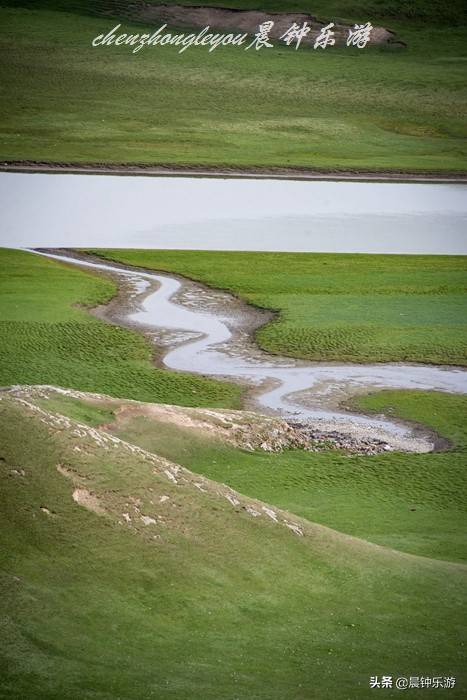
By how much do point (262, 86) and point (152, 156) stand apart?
20704 mm

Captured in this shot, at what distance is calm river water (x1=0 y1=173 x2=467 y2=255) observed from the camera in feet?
152

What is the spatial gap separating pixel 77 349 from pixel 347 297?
10918mm

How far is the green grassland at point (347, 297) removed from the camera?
31.1m

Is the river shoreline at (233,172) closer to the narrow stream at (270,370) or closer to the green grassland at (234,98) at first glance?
the green grassland at (234,98)

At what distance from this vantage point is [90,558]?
42.8 feet

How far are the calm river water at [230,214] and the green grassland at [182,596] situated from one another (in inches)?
1213

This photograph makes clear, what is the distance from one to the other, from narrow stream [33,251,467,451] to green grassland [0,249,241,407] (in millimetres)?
935

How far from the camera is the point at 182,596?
42.6 feet

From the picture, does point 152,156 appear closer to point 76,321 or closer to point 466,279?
point 466,279

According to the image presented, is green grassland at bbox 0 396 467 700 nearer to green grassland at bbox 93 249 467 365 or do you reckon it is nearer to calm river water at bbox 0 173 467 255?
green grassland at bbox 93 249 467 365

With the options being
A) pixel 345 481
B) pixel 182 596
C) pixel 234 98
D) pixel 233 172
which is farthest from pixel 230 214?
pixel 182 596

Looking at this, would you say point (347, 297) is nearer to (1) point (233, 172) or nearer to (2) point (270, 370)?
(2) point (270, 370)

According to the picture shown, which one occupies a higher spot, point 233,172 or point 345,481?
point 233,172

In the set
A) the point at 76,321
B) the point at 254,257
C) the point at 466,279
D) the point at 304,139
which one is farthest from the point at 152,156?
the point at 76,321
